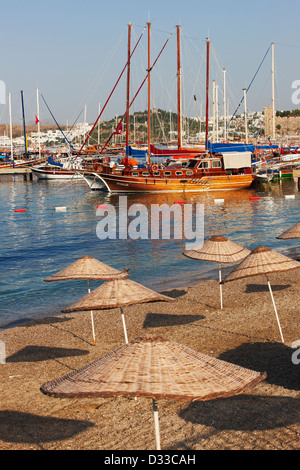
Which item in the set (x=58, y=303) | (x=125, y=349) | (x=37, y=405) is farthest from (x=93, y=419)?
(x=58, y=303)

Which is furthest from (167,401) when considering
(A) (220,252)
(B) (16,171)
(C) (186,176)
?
(B) (16,171)

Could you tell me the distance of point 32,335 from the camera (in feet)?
46.5

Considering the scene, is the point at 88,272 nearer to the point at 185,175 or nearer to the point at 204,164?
the point at 185,175

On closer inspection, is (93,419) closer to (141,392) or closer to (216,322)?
(141,392)

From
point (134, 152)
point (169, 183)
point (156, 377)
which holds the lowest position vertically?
point (156, 377)

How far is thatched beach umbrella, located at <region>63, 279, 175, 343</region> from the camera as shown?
1028 cm

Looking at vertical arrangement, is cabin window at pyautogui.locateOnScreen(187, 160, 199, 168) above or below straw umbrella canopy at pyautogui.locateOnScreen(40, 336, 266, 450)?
above

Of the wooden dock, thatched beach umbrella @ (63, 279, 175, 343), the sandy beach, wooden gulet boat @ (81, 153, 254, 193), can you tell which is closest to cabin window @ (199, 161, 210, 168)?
wooden gulet boat @ (81, 153, 254, 193)

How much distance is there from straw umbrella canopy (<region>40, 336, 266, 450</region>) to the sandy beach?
79.9 inches

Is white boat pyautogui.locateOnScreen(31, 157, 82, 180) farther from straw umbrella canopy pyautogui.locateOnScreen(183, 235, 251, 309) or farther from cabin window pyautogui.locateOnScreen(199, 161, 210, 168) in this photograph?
straw umbrella canopy pyautogui.locateOnScreen(183, 235, 251, 309)

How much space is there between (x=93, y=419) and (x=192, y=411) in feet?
5.31

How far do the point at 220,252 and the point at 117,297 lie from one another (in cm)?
556

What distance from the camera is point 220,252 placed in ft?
50.1

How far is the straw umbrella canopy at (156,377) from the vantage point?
584 centimetres
